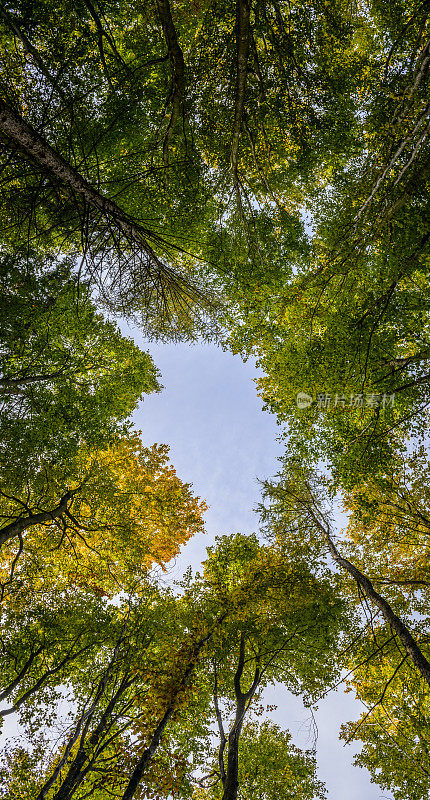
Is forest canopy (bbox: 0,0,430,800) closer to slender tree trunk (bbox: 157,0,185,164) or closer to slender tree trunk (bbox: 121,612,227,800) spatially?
slender tree trunk (bbox: 121,612,227,800)

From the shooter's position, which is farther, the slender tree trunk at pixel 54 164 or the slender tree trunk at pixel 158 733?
the slender tree trunk at pixel 158 733

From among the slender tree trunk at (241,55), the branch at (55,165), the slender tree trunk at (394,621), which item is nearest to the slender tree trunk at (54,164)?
the branch at (55,165)

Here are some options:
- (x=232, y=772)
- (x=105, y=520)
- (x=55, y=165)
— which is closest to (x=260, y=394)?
(x=105, y=520)

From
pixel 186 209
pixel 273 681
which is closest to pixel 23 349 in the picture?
pixel 186 209

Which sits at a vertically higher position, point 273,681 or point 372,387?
point 372,387

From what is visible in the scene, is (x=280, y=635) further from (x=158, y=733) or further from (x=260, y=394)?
(x=260, y=394)

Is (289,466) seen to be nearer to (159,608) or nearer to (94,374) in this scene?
(159,608)

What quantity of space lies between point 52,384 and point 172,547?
6108mm

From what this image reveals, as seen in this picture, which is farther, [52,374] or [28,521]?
[52,374]

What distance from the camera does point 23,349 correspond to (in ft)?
24.7

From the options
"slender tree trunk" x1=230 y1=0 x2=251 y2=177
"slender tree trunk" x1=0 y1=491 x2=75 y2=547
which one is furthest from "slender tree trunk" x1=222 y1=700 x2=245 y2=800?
"slender tree trunk" x1=230 y1=0 x2=251 y2=177

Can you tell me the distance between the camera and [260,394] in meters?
8.99

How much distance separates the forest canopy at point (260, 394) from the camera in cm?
607

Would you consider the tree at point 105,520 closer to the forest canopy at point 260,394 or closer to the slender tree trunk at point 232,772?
the forest canopy at point 260,394
